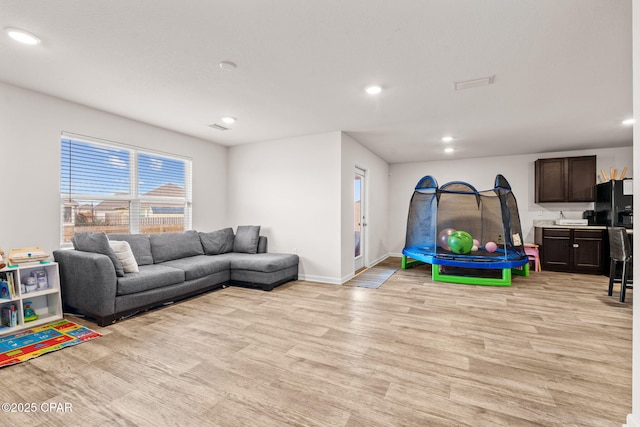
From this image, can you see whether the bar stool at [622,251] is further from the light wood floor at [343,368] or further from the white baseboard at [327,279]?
the white baseboard at [327,279]

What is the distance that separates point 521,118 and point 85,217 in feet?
19.3

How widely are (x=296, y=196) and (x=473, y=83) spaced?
308cm

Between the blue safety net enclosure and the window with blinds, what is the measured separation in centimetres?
427

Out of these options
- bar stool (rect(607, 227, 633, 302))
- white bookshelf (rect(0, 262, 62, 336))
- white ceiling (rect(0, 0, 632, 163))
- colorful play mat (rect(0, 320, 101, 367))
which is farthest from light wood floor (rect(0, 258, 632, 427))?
white ceiling (rect(0, 0, 632, 163))

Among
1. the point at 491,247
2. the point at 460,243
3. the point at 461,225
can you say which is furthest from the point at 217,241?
the point at 491,247

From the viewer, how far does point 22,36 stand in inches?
89.0

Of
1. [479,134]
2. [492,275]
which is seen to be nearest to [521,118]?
[479,134]

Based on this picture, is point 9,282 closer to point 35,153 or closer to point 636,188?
point 35,153

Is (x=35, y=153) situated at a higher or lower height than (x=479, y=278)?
higher

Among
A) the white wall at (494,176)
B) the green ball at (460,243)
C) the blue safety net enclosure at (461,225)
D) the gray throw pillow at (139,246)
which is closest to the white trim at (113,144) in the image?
the gray throw pillow at (139,246)

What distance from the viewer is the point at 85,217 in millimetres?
3852

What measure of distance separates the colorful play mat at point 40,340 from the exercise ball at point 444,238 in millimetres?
5383

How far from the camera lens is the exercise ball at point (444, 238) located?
5741 millimetres

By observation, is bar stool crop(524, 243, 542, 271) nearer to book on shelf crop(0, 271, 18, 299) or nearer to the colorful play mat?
the colorful play mat
